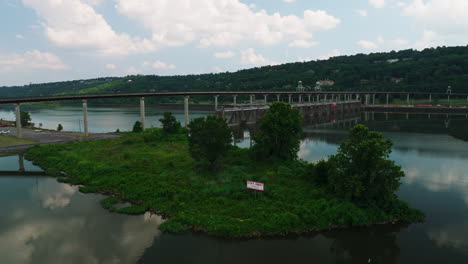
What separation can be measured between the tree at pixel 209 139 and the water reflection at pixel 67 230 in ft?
35.4

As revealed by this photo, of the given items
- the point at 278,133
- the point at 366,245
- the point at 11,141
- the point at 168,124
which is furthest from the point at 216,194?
the point at 11,141

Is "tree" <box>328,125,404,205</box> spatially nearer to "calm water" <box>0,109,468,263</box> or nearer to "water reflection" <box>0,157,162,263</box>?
"calm water" <box>0,109,468,263</box>

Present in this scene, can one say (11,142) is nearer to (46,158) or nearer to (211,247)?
(46,158)

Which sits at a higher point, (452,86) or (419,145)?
(452,86)

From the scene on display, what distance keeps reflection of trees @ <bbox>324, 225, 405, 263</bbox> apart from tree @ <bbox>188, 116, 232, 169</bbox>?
16079 mm

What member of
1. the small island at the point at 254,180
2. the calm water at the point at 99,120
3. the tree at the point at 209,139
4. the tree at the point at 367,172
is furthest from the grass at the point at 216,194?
the calm water at the point at 99,120

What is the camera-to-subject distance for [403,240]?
75.3 ft

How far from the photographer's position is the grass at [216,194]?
24.5 metres

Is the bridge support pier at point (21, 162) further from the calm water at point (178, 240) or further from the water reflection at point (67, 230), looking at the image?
the calm water at point (178, 240)

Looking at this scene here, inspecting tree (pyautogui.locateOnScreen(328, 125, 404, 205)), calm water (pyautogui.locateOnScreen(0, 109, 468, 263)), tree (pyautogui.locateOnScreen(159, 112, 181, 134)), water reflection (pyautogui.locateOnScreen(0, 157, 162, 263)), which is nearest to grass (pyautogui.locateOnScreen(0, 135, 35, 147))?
tree (pyautogui.locateOnScreen(159, 112, 181, 134))

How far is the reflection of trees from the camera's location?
830 inches

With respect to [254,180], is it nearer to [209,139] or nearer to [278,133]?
[209,139]

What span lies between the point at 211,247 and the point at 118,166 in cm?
2107

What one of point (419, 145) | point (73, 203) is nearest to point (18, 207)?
point (73, 203)
